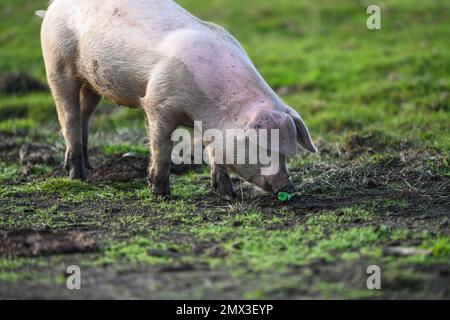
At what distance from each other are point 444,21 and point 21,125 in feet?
Result: 28.2

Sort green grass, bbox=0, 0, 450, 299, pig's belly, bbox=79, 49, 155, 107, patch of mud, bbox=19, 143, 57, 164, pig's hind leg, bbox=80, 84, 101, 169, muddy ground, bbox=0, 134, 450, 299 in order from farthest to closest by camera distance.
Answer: patch of mud, bbox=19, 143, 57, 164
pig's hind leg, bbox=80, 84, 101, 169
pig's belly, bbox=79, 49, 155, 107
green grass, bbox=0, 0, 450, 299
muddy ground, bbox=0, 134, 450, 299

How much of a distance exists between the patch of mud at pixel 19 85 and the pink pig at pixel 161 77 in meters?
5.06

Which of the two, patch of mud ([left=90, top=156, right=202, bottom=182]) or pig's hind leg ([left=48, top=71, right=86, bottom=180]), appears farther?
patch of mud ([left=90, top=156, right=202, bottom=182])

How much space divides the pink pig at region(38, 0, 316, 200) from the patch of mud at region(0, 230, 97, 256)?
1.48 meters

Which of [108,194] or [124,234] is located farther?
[108,194]

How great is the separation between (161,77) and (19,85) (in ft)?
21.6

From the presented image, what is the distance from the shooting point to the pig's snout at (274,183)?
5.93m

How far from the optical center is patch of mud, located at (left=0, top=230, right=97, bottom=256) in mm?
4742

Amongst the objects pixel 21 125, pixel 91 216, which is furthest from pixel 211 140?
pixel 21 125

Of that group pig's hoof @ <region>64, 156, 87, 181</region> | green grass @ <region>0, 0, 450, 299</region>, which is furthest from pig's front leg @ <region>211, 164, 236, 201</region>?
pig's hoof @ <region>64, 156, 87, 181</region>

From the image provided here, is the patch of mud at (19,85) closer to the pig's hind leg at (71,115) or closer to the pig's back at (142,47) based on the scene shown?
the pig's hind leg at (71,115)

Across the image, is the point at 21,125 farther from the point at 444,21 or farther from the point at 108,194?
the point at 444,21

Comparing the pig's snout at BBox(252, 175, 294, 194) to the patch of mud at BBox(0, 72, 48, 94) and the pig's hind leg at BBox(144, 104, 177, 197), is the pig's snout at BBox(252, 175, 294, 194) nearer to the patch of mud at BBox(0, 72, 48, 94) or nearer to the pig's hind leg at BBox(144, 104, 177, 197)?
the pig's hind leg at BBox(144, 104, 177, 197)

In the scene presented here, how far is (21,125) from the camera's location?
10.1 metres
